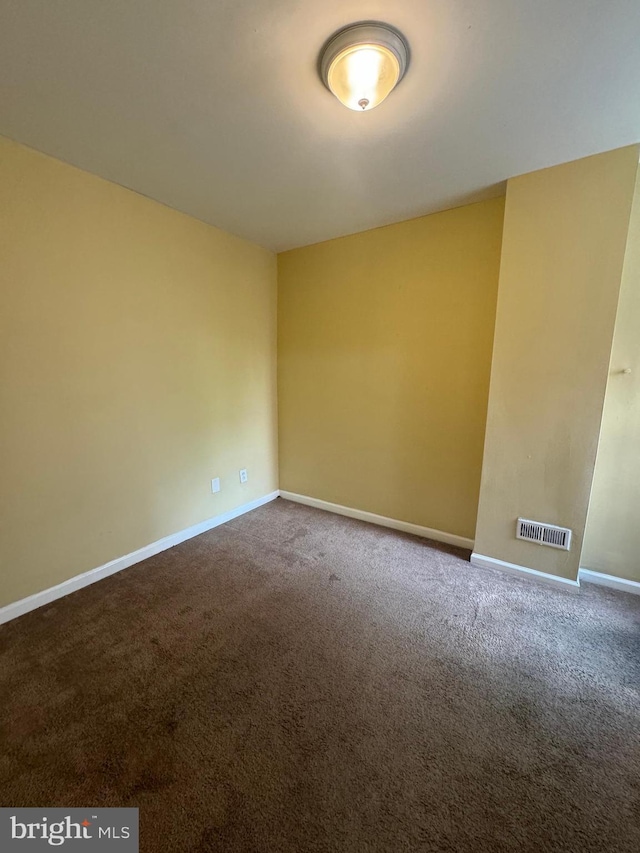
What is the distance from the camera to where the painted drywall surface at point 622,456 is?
1.89 meters

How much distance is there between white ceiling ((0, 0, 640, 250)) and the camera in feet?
3.53

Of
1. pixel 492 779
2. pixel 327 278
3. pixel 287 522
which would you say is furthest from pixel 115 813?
pixel 327 278

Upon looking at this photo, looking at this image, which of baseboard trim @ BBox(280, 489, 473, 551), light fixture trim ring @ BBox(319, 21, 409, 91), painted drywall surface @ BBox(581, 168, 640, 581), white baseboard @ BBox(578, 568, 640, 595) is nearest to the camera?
light fixture trim ring @ BBox(319, 21, 409, 91)

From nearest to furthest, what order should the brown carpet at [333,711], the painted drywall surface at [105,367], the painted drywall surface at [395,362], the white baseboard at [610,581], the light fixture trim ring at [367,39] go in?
the brown carpet at [333,711] < the light fixture trim ring at [367,39] < the painted drywall surface at [105,367] < the white baseboard at [610,581] < the painted drywall surface at [395,362]

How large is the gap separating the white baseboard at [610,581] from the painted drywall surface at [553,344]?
19cm

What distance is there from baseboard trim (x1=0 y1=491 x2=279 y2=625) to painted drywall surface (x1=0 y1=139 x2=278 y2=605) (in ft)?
0.15

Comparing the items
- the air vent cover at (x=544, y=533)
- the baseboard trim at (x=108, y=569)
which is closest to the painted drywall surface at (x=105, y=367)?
the baseboard trim at (x=108, y=569)

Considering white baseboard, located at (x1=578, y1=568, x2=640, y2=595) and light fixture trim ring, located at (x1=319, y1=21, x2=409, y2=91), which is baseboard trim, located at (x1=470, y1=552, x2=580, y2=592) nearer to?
white baseboard, located at (x1=578, y1=568, x2=640, y2=595)

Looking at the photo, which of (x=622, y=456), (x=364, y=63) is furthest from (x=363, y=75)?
(x=622, y=456)

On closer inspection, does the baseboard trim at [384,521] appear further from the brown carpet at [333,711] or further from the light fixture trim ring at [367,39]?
the light fixture trim ring at [367,39]

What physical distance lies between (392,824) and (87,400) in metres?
2.33

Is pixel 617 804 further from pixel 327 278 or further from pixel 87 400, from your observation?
pixel 327 278

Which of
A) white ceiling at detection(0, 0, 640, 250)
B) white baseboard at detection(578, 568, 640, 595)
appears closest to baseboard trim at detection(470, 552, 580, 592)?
white baseboard at detection(578, 568, 640, 595)

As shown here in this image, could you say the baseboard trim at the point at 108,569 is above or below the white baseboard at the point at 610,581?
below
